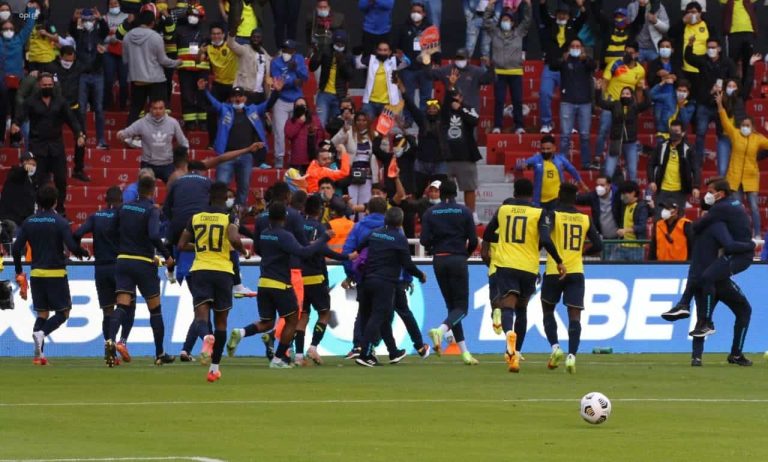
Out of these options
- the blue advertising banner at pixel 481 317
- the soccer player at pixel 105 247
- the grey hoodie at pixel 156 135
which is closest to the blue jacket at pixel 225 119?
the grey hoodie at pixel 156 135

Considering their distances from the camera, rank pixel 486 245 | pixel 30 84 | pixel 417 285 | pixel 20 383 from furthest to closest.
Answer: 1. pixel 30 84
2. pixel 417 285
3. pixel 486 245
4. pixel 20 383

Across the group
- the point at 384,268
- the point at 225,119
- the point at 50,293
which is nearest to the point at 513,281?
the point at 384,268

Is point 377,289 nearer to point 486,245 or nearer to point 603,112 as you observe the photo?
point 486,245

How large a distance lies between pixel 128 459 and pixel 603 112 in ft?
66.1

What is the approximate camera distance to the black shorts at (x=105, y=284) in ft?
69.9

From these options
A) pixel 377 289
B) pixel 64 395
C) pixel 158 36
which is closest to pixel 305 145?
pixel 158 36

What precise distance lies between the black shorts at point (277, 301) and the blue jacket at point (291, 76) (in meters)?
10.5

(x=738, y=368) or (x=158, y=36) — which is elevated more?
(x=158, y=36)

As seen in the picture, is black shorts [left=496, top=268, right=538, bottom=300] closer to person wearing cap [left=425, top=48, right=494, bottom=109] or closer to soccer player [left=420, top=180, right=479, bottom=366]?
soccer player [left=420, top=180, right=479, bottom=366]

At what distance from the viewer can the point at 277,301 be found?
63.8 feet

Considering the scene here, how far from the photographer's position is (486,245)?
20.8 metres

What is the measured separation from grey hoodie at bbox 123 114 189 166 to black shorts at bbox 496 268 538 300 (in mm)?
7715

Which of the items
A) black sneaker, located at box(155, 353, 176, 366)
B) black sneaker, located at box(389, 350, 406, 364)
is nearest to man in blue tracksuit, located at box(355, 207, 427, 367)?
black sneaker, located at box(389, 350, 406, 364)

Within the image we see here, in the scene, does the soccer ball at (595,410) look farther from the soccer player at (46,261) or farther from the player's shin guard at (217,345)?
the soccer player at (46,261)
